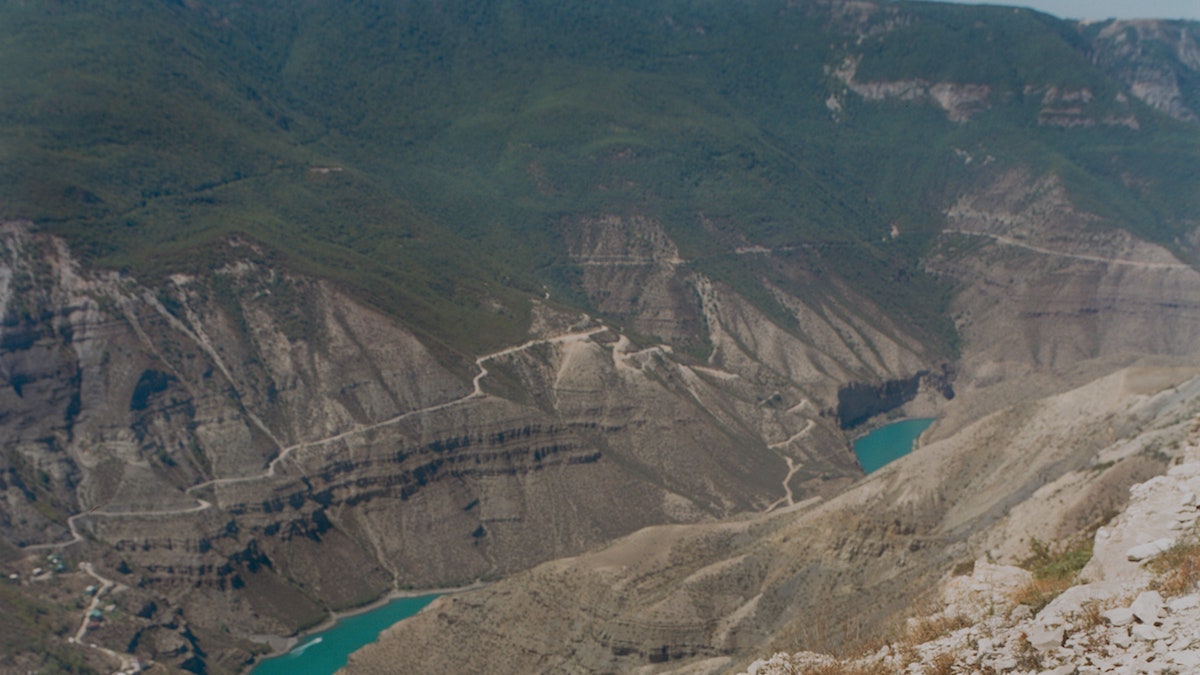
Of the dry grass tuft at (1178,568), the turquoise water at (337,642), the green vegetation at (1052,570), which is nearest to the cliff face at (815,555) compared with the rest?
the green vegetation at (1052,570)

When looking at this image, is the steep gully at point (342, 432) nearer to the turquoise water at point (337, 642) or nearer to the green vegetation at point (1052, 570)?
the turquoise water at point (337, 642)

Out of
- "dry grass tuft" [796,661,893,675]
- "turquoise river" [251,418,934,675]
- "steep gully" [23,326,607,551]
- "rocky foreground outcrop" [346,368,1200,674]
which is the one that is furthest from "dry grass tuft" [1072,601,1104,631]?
"steep gully" [23,326,607,551]

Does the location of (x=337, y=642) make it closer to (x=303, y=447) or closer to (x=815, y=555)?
(x=303, y=447)

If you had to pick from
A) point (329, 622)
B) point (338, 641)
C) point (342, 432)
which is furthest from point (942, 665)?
point (342, 432)

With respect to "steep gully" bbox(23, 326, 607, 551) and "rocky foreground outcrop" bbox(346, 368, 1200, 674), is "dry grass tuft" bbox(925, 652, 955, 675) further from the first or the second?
"steep gully" bbox(23, 326, 607, 551)

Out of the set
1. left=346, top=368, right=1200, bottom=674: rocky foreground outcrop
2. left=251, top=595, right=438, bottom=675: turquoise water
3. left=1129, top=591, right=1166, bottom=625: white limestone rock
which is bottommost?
left=251, top=595, right=438, bottom=675: turquoise water

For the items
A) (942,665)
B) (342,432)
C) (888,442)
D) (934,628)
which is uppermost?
(942,665)

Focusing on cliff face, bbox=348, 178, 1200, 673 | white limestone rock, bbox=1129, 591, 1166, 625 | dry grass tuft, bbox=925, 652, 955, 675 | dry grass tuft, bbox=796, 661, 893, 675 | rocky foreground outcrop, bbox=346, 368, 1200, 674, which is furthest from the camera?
cliff face, bbox=348, 178, 1200, 673
